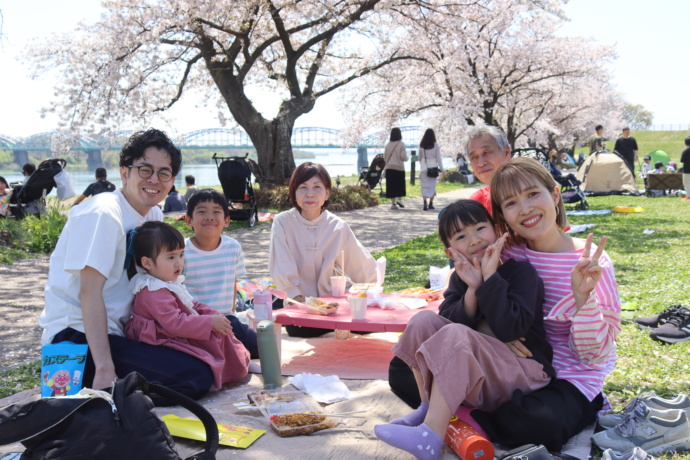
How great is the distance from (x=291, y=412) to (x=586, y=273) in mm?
1547

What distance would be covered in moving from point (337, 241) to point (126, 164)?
1746 mm

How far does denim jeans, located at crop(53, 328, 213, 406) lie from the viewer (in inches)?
125

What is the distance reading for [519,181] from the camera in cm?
274

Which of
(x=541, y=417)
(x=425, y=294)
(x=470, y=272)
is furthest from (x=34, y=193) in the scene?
(x=541, y=417)

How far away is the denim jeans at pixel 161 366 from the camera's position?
10.4 feet

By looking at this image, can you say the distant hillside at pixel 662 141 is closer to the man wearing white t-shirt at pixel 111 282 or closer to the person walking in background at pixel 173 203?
the person walking in background at pixel 173 203

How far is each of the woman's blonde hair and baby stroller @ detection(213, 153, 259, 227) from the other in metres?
8.34

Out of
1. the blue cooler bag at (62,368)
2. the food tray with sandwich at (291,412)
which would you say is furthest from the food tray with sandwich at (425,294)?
the blue cooler bag at (62,368)

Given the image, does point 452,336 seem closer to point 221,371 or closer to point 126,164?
point 221,371

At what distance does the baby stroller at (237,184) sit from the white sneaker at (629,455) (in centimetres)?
909

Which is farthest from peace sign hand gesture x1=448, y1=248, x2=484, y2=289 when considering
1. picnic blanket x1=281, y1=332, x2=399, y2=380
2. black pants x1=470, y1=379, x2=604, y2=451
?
picnic blanket x1=281, y1=332, x2=399, y2=380

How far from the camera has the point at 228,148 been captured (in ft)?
185

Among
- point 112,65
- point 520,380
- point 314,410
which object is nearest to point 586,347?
point 520,380

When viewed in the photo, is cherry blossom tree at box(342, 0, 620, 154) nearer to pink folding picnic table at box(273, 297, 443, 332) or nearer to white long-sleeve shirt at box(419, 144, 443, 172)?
white long-sleeve shirt at box(419, 144, 443, 172)
